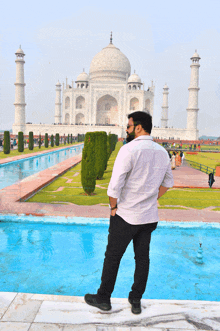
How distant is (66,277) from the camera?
9.11 ft

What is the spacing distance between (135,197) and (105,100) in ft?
159

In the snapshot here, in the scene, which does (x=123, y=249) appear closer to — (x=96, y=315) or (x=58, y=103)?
(x=96, y=315)

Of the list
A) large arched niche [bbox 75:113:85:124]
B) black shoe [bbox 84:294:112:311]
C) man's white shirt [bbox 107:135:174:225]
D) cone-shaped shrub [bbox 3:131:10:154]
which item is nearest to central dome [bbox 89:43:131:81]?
large arched niche [bbox 75:113:85:124]

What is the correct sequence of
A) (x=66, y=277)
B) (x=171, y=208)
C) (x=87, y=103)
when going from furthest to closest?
(x=87, y=103)
(x=171, y=208)
(x=66, y=277)

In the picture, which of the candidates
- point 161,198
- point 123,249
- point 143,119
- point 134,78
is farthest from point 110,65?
point 123,249

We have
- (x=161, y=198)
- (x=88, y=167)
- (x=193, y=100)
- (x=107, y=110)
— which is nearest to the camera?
(x=161, y=198)

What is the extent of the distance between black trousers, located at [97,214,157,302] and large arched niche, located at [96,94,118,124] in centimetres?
4752

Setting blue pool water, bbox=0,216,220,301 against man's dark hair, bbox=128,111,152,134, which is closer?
man's dark hair, bbox=128,111,152,134

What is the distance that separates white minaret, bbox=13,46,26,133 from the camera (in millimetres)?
39438

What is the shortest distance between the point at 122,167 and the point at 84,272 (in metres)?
1.74

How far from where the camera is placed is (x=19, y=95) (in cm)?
4012

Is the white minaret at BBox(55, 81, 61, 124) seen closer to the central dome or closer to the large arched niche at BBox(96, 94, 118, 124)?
the central dome

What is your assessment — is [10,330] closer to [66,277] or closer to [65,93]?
[66,277]

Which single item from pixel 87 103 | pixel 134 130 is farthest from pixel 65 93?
pixel 134 130
